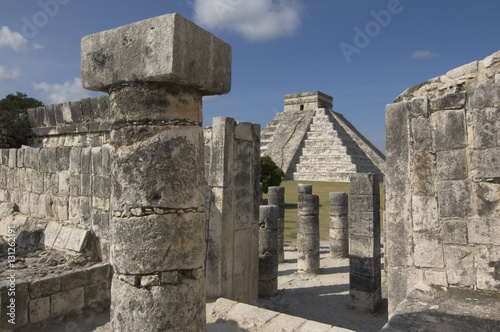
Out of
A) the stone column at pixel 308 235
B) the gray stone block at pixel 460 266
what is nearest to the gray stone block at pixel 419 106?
the gray stone block at pixel 460 266

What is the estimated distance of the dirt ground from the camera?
5.07 m

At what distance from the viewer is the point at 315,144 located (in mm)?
40750

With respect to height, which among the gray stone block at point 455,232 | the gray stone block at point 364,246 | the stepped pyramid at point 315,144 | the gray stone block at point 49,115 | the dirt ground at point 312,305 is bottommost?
the dirt ground at point 312,305

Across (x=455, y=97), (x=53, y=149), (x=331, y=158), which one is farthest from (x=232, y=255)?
(x=331, y=158)

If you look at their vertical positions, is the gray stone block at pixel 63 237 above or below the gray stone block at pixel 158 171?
below

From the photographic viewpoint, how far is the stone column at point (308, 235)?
998cm

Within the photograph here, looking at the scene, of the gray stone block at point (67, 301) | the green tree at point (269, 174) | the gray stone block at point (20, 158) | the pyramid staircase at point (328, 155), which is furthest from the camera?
the pyramid staircase at point (328, 155)

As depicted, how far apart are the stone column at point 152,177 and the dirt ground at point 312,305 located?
208cm

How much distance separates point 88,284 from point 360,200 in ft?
17.0

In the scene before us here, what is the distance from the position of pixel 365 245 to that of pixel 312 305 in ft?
5.18

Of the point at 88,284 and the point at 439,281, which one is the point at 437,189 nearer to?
the point at 439,281

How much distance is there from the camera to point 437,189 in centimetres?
392

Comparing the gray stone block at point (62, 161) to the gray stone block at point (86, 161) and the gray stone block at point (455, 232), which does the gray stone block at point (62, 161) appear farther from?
the gray stone block at point (455, 232)

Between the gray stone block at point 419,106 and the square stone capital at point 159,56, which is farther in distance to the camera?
the gray stone block at point 419,106
